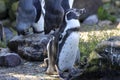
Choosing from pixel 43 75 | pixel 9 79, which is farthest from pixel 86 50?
pixel 9 79

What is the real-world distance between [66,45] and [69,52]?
0.12m

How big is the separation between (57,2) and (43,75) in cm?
104

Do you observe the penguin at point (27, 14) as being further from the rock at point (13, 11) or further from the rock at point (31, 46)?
the rock at point (13, 11)

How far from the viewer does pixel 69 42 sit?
18.4 feet

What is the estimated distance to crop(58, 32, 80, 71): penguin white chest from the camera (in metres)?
5.61

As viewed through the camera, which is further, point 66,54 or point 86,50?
point 86,50

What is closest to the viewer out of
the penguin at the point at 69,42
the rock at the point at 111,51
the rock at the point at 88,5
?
the rock at the point at 111,51

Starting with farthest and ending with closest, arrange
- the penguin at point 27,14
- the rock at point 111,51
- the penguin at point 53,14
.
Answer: the penguin at point 27,14 → the penguin at point 53,14 → the rock at point 111,51

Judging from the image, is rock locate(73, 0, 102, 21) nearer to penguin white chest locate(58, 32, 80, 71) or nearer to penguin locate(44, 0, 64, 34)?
penguin locate(44, 0, 64, 34)

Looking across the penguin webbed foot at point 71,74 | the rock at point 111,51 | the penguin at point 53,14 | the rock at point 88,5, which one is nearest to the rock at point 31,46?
the penguin at point 53,14

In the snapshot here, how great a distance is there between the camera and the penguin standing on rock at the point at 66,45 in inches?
221

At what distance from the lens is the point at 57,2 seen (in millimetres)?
5828

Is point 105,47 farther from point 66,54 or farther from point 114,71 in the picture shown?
point 66,54

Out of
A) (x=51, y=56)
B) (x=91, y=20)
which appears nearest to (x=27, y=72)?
(x=51, y=56)
